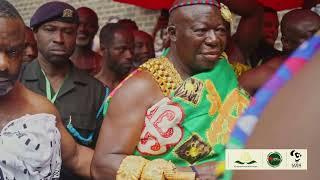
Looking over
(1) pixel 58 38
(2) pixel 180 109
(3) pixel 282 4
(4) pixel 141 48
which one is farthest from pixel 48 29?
(3) pixel 282 4

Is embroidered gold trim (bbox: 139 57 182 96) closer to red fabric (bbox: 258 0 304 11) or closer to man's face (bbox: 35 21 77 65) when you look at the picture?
man's face (bbox: 35 21 77 65)

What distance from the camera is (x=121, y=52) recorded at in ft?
13.0

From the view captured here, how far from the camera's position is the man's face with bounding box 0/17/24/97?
170 cm

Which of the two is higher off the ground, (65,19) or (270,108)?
(270,108)

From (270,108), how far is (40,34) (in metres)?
2.54

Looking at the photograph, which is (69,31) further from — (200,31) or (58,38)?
(200,31)

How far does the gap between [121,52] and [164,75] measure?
78.5 inches

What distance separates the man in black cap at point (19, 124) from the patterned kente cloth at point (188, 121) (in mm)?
367

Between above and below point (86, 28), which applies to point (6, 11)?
above

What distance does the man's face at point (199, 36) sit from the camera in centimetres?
200

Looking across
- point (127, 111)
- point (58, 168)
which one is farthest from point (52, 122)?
point (127, 111)

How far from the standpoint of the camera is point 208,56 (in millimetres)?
2027

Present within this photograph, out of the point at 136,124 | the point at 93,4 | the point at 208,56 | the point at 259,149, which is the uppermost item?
the point at 259,149

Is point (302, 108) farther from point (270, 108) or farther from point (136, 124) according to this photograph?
point (136, 124)
